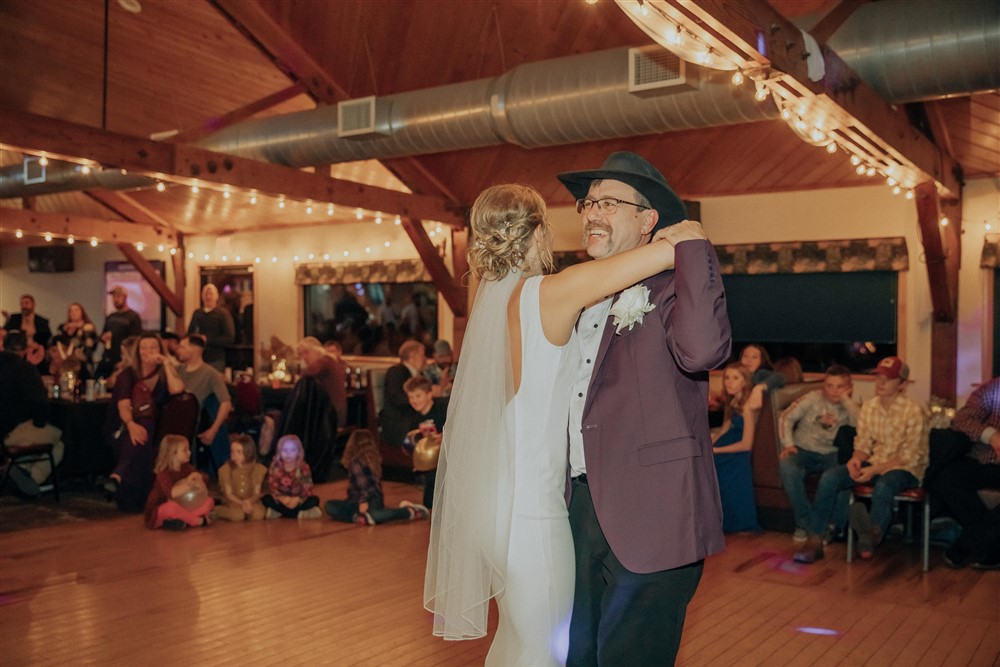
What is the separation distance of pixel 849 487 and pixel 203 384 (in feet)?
15.7

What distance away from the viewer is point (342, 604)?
4453 millimetres

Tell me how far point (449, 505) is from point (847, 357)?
7.21 metres

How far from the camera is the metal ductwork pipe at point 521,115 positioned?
5.54 m

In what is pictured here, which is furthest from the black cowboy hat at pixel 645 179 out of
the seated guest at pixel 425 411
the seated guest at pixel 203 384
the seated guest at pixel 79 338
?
the seated guest at pixel 79 338

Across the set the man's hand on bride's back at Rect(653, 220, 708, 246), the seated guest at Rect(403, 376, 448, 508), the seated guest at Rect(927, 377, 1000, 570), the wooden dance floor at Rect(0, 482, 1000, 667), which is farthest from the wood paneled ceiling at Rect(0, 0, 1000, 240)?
the man's hand on bride's back at Rect(653, 220, 708, 246)

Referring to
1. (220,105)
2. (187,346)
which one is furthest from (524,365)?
(220,105)

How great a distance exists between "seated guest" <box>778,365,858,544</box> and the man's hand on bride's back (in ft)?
14.0

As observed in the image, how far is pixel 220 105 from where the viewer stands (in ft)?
33.8

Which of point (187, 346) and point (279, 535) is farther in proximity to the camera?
point (187, 346)

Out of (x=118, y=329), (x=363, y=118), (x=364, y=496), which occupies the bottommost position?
(x=364, y=496)

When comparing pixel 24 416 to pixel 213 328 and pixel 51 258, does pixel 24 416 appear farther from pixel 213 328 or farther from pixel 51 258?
pixel 51 258

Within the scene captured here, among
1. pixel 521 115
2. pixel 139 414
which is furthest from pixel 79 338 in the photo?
pixel 521 115

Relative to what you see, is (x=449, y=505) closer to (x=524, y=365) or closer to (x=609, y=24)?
(x=524, y=365)

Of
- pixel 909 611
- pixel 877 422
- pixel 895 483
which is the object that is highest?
pixel 877 422
